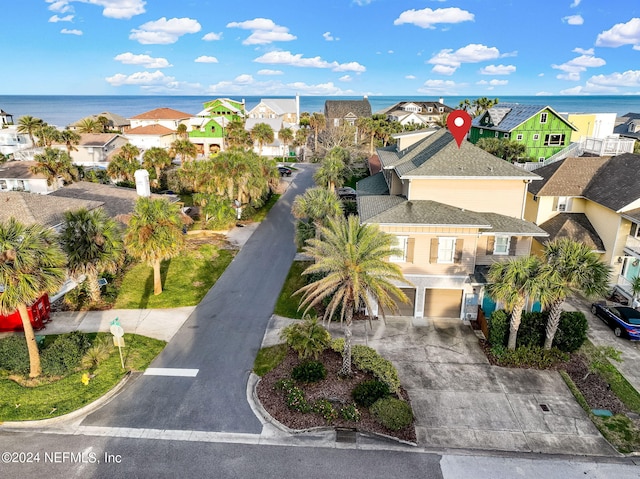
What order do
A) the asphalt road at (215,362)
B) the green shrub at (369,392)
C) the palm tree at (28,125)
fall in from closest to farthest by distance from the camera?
the asphalt road at (215,362), the green shrub at (369,392), the palm tree at (28,125)

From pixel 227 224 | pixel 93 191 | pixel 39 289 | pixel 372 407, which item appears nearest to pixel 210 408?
pixel 372 407

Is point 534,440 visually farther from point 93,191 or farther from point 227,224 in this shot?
point 93,191

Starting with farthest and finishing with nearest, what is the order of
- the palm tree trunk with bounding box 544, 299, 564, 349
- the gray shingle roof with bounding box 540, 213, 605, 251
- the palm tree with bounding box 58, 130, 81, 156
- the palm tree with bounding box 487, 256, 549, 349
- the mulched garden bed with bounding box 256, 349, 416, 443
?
the palm tree with bounding box 58, 130, 81, 156 → the gray shingle roof with bounding box 540, 213, 605, 251 → the palm tree trunk with bounding box 544, 299, 564, 349 → the palm tree with bounding box 487, 256, 549, 349 → the mulched garden bed with bounding box 256, 349, 416, 443

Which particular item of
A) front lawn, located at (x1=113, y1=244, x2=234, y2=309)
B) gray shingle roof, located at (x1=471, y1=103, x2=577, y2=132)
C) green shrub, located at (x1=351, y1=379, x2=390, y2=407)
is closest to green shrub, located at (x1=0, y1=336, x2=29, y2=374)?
front lawn, located at (x1=113, y1=244, x2=234, y2=309)

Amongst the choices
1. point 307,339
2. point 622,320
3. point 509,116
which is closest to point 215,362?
point 307,339

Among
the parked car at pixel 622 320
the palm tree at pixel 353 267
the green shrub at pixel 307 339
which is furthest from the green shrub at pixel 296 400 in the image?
the parked car at pixel 622 320

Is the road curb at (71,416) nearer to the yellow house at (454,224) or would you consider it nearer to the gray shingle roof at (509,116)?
the yellow house at (454,224)

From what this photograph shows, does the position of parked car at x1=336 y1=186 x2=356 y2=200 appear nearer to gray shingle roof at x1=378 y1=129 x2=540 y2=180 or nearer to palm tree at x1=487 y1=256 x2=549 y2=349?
gray shingle roof at x1=378 y1=129 x2=540 y2=180

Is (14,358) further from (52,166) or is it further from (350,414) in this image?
Result: (52,166)
